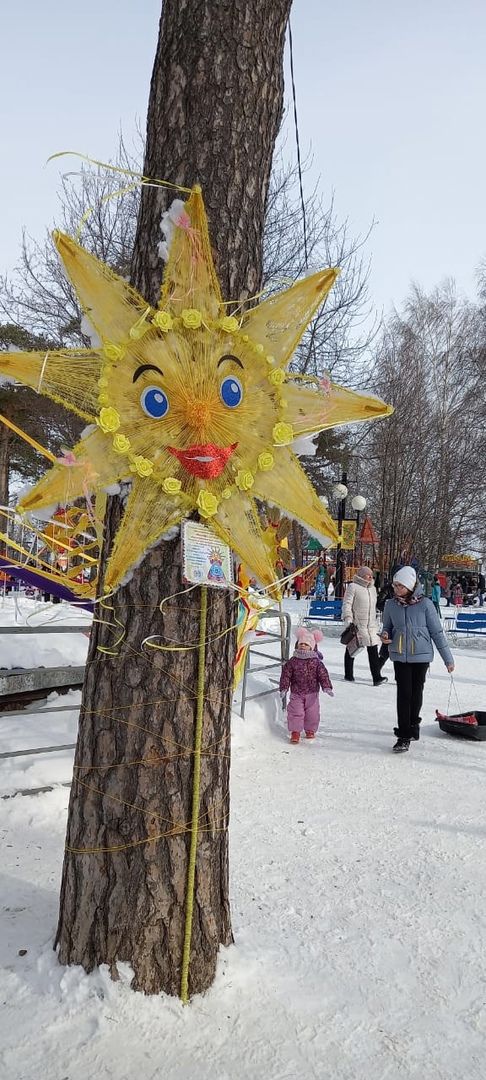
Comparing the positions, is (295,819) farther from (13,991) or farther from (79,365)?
(79,365)

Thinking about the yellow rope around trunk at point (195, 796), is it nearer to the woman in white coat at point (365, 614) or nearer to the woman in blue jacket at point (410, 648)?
the woman in blue jacket at point (410, 648)

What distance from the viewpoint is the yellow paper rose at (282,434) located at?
8.29ft

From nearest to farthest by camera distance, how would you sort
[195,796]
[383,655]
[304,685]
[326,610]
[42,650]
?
[195,796] → [304,685] → [42,650] → [383,655] → [326,610]

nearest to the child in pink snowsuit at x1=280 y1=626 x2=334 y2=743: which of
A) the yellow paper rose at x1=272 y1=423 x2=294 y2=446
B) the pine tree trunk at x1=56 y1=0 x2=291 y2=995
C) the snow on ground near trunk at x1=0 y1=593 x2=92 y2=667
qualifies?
the snow on ground near trunk at x1=0 y1=593 x2=92 y2=667

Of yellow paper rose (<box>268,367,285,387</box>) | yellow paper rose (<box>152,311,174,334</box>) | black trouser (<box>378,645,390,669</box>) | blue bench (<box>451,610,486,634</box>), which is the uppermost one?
yellow paper rose (<box>152,311,174,334</box>)

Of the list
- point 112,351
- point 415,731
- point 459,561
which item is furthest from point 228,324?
point 459,561

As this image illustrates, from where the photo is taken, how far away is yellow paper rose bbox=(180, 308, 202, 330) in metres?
2.33

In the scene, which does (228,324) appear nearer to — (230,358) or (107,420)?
(230,358)

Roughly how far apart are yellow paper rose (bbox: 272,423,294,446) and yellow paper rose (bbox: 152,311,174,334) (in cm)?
53

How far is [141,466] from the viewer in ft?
7.65

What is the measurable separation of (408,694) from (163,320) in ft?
14.5

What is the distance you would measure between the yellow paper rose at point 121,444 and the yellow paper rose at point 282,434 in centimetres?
55

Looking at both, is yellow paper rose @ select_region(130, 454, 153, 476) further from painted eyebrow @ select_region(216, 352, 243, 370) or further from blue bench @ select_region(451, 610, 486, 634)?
blue bench @ select_region(451, 610, 486, 634)

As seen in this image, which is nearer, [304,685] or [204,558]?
[204,558]
